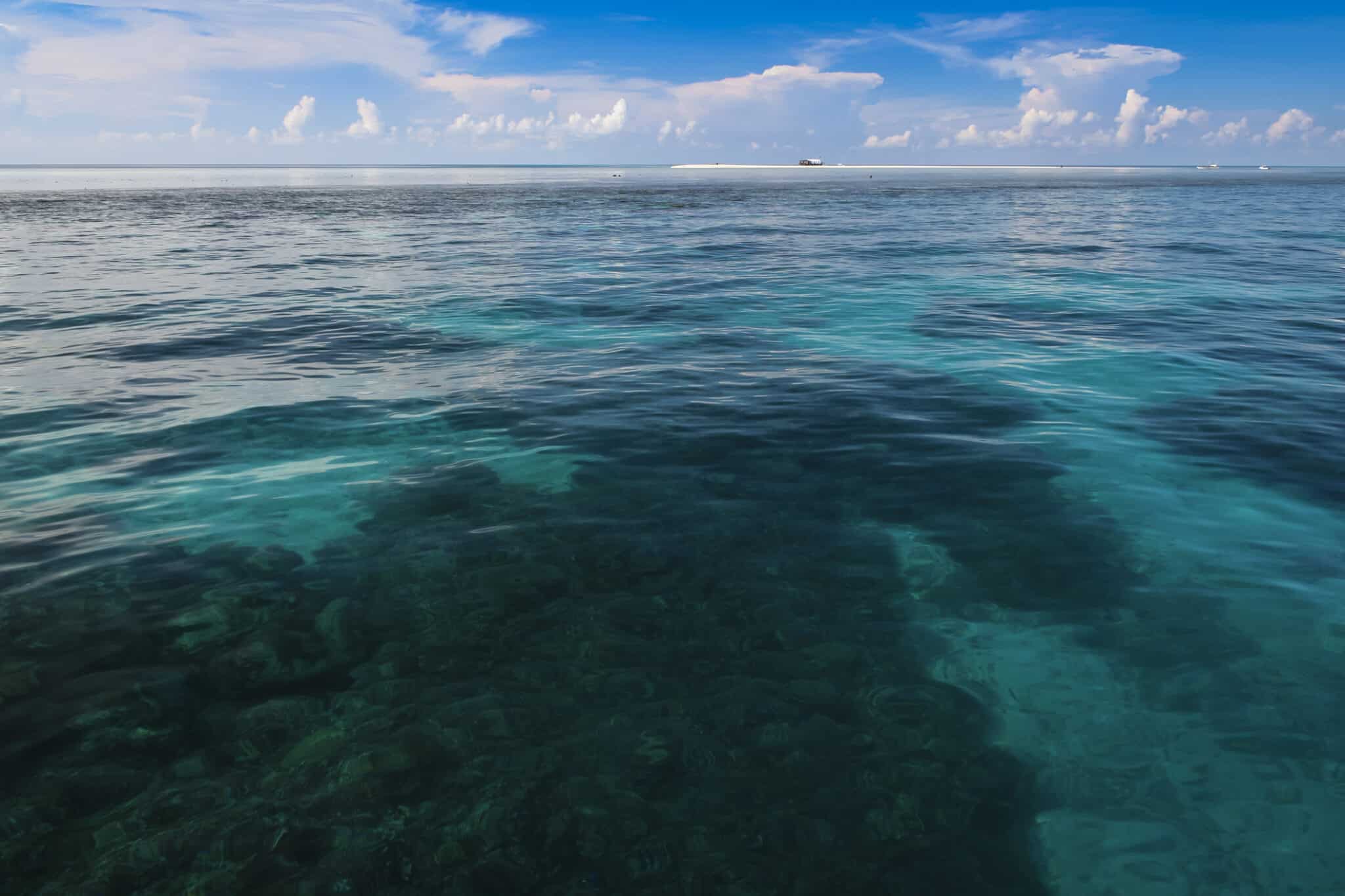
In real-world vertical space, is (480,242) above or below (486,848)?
above

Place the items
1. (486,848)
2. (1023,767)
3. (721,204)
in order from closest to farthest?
(486,848)
(1023,767)
(721,204)

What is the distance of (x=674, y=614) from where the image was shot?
26.8 ft

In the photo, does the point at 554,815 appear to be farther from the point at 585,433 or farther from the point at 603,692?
the point at 585,433

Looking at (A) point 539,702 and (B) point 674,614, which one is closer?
(A) point 539,702

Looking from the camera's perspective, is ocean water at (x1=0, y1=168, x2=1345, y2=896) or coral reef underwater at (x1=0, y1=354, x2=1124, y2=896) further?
ocean water at (x1=0, y1=168, x2=1345, y2=896)

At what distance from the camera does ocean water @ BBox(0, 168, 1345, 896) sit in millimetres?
5562

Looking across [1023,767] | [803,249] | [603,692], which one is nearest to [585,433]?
[603,692]

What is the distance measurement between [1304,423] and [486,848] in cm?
1484

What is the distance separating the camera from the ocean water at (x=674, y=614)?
18.2 feet

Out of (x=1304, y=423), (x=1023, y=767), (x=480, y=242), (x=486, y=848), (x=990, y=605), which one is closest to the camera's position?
(x=486, y=848)

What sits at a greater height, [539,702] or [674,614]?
[674,614]

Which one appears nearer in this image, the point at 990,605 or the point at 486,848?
the point at 486,848

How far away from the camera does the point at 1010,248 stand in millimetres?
40125

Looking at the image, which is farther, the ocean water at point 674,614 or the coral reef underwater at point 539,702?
the ocean water at point 674,614
